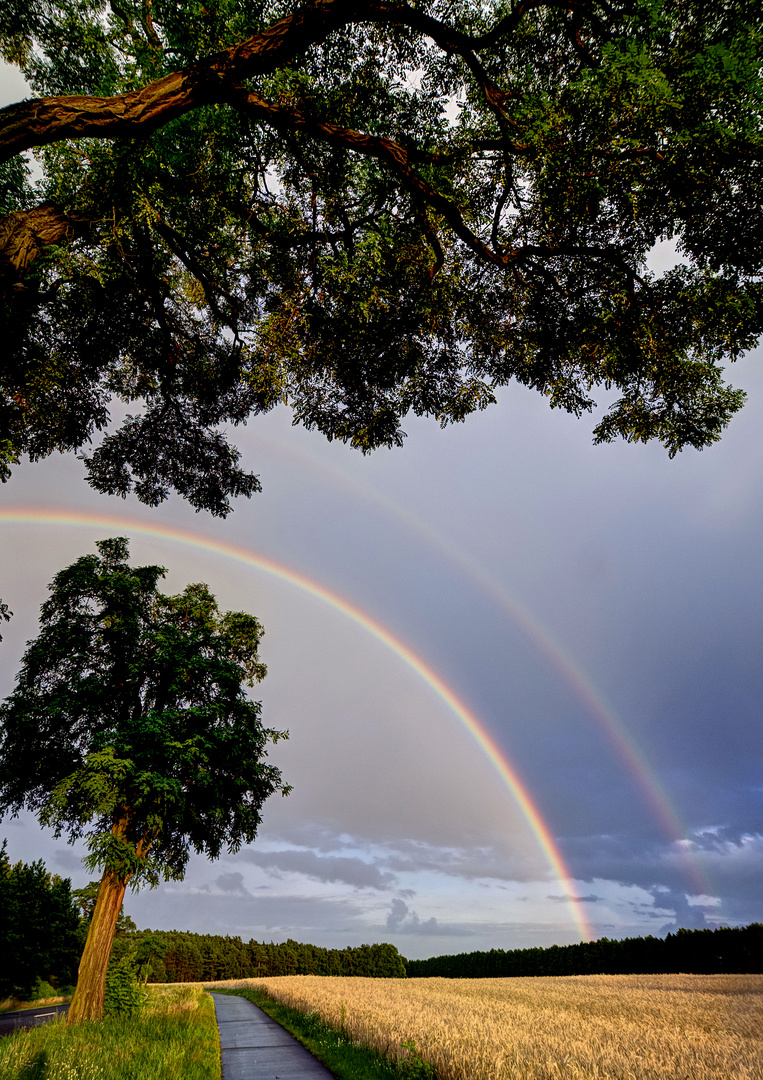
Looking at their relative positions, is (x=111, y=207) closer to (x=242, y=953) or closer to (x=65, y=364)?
(x=65, y=364)

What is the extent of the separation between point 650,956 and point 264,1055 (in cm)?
3855

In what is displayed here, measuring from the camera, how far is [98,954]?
15820mm

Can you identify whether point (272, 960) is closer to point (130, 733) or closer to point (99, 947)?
point (99, 947)

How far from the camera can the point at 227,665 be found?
2022 cm

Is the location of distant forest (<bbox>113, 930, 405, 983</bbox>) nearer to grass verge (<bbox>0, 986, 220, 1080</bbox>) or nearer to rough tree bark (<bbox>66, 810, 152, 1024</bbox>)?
rough tree bark (<bbox>66, 810, 152, 1024</bbox>)

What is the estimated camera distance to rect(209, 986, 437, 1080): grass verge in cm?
828

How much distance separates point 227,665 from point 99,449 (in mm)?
10855

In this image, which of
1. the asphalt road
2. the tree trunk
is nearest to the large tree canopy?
the tree trunk

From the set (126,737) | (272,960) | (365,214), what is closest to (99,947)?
(126,737)

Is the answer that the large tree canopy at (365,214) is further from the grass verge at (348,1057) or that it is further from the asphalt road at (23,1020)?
the asphalt road at (23,1020)

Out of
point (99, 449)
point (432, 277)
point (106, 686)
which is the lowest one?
point (106, 686)

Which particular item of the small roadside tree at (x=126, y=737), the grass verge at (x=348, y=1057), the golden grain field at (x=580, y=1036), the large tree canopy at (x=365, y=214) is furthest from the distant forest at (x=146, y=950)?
the large tree canopy at (x=365, y=214)

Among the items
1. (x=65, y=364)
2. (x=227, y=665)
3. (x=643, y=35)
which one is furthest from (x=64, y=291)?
(x=227, y=665)

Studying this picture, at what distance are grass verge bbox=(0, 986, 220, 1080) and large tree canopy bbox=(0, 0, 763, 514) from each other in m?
9.11
